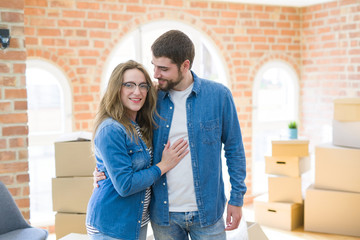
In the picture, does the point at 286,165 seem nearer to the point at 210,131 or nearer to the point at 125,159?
the point at 210,131

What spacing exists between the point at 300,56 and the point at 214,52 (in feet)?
4.28

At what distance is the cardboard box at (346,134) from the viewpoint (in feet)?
13.1

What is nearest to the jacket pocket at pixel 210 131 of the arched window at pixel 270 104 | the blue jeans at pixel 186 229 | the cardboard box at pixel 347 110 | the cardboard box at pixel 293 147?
the blue jeans at pixel 186 229

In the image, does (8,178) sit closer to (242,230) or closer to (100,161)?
(100,161)

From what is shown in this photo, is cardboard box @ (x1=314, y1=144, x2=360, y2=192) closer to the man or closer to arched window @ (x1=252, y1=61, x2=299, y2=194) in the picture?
arched window @ (x1=252, y1=61, x2=299, y2=194)

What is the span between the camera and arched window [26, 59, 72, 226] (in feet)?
13.7

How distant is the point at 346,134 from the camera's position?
4070 mm

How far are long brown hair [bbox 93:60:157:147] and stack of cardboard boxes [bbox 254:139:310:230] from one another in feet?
9.10

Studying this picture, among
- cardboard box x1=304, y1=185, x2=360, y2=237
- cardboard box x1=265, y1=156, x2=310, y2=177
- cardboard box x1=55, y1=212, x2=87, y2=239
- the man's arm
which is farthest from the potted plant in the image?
the man's arm

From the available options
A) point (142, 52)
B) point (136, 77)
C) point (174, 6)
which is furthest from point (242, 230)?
point (174, 6)

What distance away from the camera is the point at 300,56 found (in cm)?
550

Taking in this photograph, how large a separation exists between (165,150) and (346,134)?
2839mm

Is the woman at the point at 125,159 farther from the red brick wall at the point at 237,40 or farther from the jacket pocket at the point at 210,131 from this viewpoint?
the red brick wall at the point at 237,40

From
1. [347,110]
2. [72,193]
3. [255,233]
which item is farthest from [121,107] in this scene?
[347,110]
